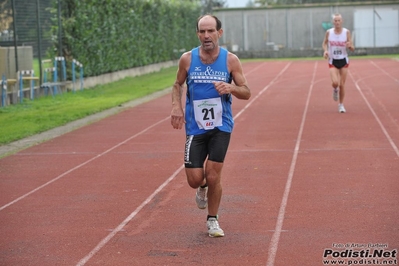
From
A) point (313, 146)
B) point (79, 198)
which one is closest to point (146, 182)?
point (79, 198)

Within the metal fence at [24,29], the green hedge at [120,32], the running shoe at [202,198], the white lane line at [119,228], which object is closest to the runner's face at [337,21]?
the metal fence at [24,29]

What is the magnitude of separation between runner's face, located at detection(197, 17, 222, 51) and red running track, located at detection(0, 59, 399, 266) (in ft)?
5.50

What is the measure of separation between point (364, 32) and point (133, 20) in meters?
22.4

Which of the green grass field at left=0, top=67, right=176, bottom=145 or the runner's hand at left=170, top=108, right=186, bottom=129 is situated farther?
the green grass field at left=0, top=67, right=176, bottom=145

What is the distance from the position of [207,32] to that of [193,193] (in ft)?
9.31

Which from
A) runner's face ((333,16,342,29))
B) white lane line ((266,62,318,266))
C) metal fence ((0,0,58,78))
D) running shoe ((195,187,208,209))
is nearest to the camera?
white lane line ((266,62,318,266))

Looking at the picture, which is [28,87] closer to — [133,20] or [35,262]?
[133,20]

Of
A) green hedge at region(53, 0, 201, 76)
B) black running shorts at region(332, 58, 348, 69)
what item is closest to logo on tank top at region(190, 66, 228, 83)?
black running shorts at region(332, 58, 348, 69)

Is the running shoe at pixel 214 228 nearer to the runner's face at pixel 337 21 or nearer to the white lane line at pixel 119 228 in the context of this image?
the white lane line at pixel 119 228

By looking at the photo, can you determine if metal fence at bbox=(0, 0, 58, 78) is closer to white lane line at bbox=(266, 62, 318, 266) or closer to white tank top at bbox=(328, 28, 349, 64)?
white tank top at bbox=(328, 28, 349, 64)

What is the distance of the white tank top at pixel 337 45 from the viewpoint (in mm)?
18688

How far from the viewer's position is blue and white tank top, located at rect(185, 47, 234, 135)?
25.3 ft

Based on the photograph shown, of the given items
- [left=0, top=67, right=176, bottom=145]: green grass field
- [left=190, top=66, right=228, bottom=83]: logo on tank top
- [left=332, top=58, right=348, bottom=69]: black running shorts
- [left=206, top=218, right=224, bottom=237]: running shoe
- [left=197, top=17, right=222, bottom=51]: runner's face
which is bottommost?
[left=206, top=218, right=224, bottom=237]: running shoe

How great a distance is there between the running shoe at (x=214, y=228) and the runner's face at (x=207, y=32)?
1507 mm
